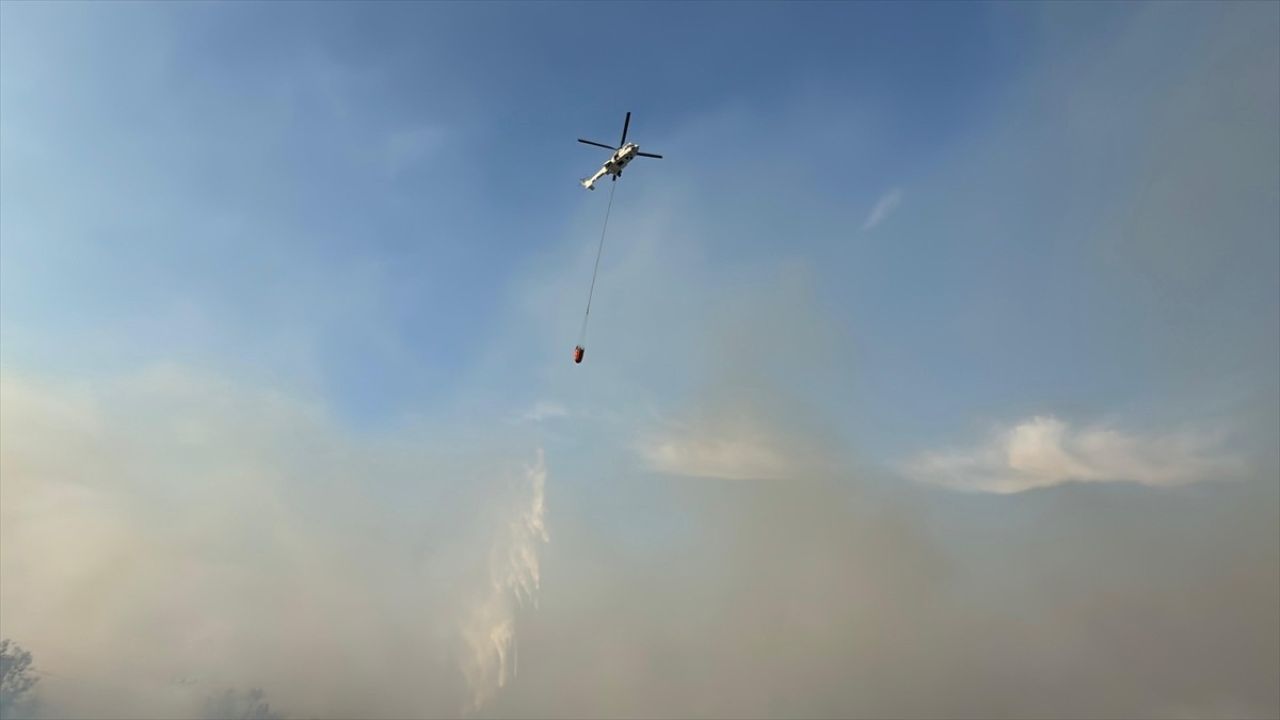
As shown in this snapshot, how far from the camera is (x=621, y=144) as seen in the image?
68.7m

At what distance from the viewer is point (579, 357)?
68.1 m

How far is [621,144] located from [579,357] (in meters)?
26.6

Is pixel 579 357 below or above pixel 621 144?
below
